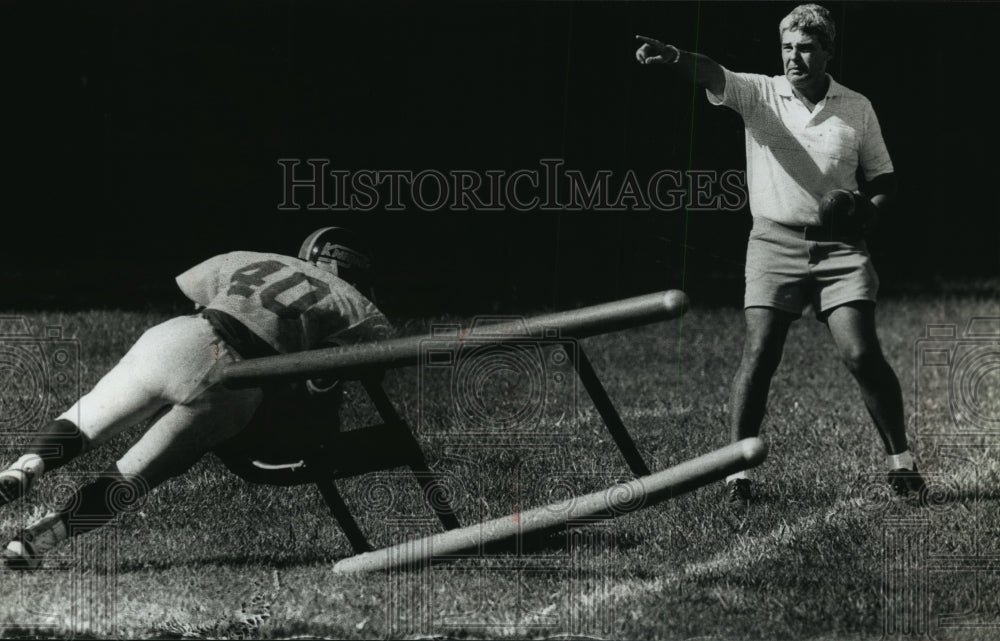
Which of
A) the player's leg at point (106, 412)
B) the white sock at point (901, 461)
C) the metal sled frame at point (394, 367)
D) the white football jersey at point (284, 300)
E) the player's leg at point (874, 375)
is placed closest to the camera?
the metal sled frame at point (394, 367)

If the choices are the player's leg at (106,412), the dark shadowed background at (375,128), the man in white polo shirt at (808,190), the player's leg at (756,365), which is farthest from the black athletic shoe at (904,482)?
the player's leg at (106,412)

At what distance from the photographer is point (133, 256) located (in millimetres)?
5160

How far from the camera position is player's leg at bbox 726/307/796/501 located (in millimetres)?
4617

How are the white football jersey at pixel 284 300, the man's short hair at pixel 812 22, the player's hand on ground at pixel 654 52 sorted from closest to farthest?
the white football jersey at pixel 284 300
the player's hand on ground at pixel 654 52
the man's short hair at pixel 812 22

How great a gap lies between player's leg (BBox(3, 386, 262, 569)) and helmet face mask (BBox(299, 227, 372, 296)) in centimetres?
54

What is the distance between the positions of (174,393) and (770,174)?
2.06 meters

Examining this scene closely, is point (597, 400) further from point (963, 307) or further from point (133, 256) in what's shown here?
point (963, 307)

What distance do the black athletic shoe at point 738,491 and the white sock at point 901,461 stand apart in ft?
1.79

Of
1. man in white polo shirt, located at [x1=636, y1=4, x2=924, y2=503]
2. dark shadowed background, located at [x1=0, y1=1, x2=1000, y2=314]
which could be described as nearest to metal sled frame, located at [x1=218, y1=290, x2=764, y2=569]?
dark shadowed background, located at [x1=0, y1=1, x2=1000, y2=314]

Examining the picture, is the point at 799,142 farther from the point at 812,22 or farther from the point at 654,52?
the point at 654,52

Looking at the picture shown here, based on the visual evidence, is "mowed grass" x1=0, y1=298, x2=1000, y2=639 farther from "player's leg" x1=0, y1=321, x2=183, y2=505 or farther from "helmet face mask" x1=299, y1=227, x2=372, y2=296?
"helmet face mask" x1=299, y1=227, x2=372, y2=296

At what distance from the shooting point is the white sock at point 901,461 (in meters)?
4.74

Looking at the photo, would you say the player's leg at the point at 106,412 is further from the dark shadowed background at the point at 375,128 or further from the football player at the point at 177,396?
the dark shadowed background at the point at 375,128

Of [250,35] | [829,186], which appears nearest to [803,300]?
[829,186]
